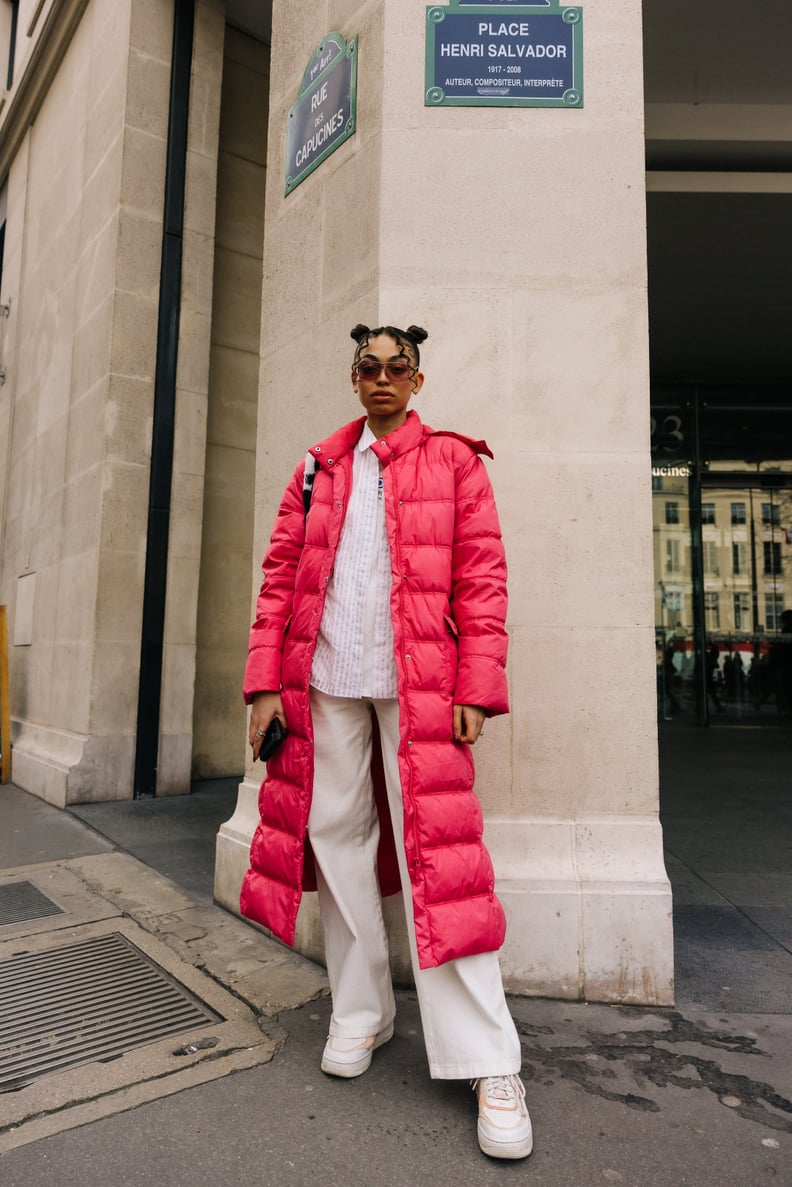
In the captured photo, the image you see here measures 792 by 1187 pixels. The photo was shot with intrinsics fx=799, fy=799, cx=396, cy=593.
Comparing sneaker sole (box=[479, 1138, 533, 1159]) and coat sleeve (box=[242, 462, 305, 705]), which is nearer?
sneaker sole (box=[479, 1138, 533, 1159])

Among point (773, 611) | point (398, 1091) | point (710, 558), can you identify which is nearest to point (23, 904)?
point (398, 1091)

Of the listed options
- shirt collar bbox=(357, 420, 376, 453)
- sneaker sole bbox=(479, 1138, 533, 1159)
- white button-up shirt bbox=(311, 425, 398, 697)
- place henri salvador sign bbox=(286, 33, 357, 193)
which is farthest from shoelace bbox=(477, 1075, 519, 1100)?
place henri salvador sign bbox=(286, 33, 357, 193)

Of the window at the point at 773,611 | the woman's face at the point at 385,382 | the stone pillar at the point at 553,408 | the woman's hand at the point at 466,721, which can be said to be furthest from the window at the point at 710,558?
the woman's hand at the point at 466,721

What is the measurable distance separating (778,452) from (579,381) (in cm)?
1177

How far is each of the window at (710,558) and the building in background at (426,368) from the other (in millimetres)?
47

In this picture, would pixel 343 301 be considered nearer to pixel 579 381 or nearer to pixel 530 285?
pixel 530 285

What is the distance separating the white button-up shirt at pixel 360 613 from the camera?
94.7 inches

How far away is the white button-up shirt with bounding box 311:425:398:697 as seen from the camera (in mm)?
2406

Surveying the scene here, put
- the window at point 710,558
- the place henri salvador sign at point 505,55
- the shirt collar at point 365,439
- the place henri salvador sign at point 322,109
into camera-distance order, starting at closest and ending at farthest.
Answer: the shirt collar at point 365,439 < the place henri salvador sign at point 505,55 < the place henri salvador sign at point 322,109 < the window at point 710,558

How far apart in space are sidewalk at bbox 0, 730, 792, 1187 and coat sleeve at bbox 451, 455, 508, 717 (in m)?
1.14

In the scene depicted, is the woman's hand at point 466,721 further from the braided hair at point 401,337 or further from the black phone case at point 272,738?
the braided hair at point 401,337

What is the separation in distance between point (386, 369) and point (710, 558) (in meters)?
11.7

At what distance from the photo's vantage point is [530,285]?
3291 millimetres

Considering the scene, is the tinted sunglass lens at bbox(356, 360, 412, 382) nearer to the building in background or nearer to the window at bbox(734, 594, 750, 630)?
the building in background
